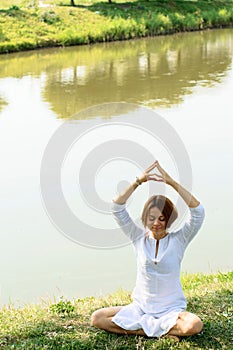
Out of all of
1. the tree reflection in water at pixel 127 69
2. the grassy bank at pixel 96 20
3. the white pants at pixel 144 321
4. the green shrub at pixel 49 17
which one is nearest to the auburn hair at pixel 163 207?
the white pants at pixel 144 321

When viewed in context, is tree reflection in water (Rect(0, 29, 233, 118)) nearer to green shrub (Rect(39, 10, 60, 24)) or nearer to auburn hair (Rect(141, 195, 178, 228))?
green shrub (Rect(39, 10, 60, 24))

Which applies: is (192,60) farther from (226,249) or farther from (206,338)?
(206,338)

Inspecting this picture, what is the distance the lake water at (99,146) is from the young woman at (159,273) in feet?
2.39

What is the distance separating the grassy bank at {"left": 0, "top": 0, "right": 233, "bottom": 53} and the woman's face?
23.3 meters

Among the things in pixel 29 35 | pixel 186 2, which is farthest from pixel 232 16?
pixel 29 35

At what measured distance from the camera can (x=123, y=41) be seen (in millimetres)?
29578

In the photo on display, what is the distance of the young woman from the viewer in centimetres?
439

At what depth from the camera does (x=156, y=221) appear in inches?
174

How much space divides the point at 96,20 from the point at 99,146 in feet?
81.1

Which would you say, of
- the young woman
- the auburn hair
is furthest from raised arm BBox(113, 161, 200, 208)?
the auburn hair

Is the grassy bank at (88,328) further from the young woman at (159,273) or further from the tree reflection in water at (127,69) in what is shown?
the tree reflection in water at (127,69)

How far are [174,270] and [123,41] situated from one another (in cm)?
2593

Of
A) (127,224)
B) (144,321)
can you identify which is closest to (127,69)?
(127,224)

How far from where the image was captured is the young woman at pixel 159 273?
4.39 metres
